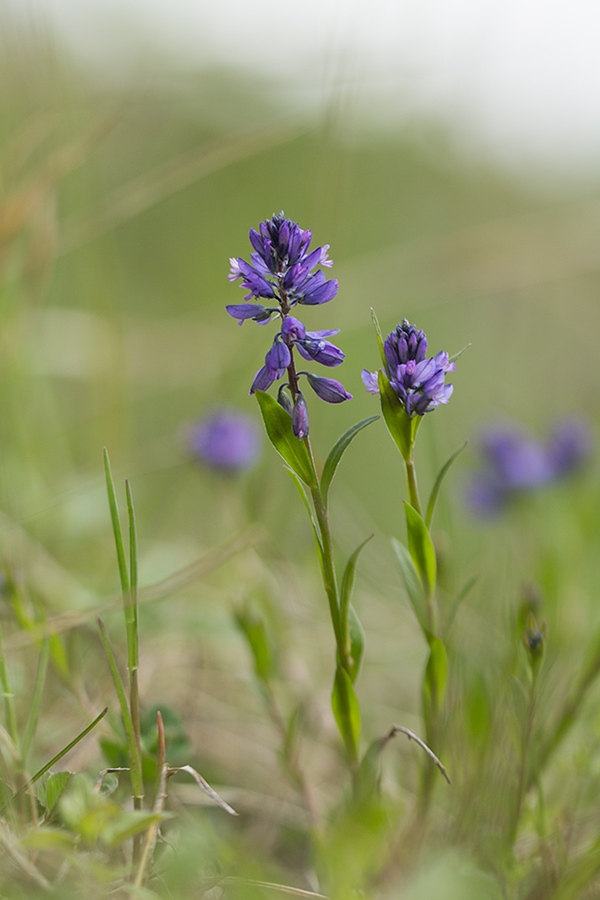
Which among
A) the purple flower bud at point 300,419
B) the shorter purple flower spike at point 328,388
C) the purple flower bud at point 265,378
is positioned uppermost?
the purple flower bud at point 265,378

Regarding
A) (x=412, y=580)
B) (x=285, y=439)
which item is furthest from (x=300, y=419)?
(x=412, y=580)

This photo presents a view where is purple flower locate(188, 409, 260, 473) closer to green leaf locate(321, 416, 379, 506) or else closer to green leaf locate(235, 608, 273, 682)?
green leaf locate(235, 608, 273, 682)

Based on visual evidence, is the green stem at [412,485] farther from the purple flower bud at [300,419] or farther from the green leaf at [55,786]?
the green leaf at [55,786]

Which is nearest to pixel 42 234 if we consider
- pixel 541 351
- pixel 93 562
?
pixel 93 562

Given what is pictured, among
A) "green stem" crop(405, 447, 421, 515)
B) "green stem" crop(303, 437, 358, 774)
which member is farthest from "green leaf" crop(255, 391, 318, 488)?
"green stem" crop(405, 447, 421, 515)

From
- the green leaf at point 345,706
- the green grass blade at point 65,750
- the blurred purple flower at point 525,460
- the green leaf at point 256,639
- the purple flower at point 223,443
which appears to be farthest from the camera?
the blurred purple flower at point 525,460

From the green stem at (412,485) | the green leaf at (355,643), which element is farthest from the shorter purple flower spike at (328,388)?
the green leaf at (355,643)

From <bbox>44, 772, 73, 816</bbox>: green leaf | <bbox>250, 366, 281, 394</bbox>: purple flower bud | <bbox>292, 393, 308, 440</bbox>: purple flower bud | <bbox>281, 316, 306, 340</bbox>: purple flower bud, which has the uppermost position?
<bbox>281, 316, 306, 340</bbox>: purple flower bud

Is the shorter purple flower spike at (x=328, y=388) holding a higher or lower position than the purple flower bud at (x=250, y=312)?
lower

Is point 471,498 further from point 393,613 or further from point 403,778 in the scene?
point 403,778
